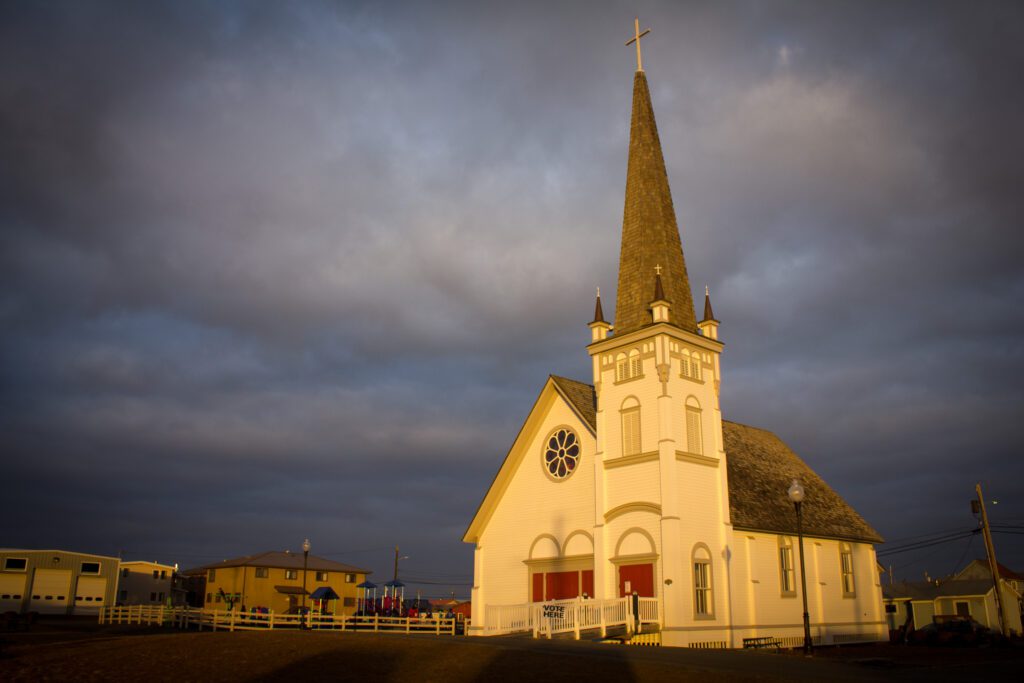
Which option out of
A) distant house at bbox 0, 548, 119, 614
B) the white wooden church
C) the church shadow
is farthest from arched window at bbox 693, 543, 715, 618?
distant house at bbox 0, 548, 119, 614

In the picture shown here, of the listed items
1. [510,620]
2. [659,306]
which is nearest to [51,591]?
[510,620]

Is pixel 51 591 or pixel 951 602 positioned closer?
pixel 51 591

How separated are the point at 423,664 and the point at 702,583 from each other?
17.3 meters

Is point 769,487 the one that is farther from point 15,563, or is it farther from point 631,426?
point 15,563

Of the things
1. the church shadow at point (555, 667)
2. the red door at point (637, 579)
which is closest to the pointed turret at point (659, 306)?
the red door at point (637, 579)

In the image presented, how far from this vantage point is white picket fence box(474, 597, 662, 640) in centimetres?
2788

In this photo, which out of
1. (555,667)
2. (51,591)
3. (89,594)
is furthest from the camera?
(89,594)

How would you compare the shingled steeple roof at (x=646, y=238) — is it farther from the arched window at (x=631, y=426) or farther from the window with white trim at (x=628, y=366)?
the arched window at (x=631, y=426)

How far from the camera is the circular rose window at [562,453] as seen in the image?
36.5 metres

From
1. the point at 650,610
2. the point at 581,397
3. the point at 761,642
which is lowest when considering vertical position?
the point at 761,642

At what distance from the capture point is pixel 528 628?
28.8 metres

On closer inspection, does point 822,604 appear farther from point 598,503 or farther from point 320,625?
point 320,625

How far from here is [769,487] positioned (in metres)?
38.7

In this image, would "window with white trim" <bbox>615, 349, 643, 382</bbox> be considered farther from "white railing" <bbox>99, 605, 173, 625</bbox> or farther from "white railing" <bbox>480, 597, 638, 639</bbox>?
"white railing" <bbox>99, 605, 173, 625</bbox>
